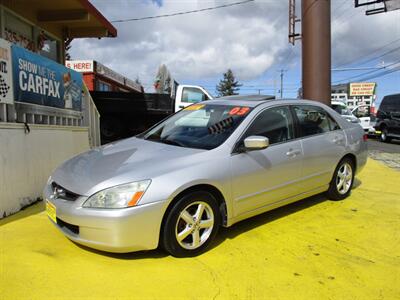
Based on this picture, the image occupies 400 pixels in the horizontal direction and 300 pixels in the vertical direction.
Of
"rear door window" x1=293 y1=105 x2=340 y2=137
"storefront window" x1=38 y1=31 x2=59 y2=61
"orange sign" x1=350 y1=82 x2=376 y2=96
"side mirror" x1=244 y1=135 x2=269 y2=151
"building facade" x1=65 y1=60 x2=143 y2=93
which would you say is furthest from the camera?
"orange sign" x1=350 y1=82 x2=376 y2=96

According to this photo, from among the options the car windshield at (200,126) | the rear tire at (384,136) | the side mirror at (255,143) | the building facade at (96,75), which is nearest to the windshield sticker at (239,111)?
the car windshield at (200,126)

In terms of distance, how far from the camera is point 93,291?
296 centimetres

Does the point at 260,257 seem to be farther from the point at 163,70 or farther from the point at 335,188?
the point at 163,70

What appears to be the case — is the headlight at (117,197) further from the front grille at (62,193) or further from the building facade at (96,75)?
the building facade at (96,75)

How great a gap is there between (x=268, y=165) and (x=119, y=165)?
1.66 meters

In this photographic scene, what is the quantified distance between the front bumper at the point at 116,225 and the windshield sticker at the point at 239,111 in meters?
1.61

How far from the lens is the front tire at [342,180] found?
5.54 m

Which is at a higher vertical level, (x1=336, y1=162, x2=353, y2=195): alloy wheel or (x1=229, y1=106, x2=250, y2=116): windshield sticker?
(x1=229, y1=106, x2=250, y2=116): windshield sticker

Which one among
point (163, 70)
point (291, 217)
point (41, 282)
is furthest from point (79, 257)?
point (163, 70)

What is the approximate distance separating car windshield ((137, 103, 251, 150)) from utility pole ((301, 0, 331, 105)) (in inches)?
263

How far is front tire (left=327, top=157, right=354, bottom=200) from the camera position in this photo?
554cm

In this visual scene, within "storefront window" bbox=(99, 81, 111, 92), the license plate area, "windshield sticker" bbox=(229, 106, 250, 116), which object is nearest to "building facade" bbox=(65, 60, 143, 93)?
"storefront window" bbox=(99, 81, 111, 92)

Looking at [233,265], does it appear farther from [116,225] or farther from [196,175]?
[116,225]

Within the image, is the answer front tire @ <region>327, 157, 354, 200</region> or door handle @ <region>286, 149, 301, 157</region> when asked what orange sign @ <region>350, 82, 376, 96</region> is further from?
door handle @ <region>286, 149, 301, 157</region>
